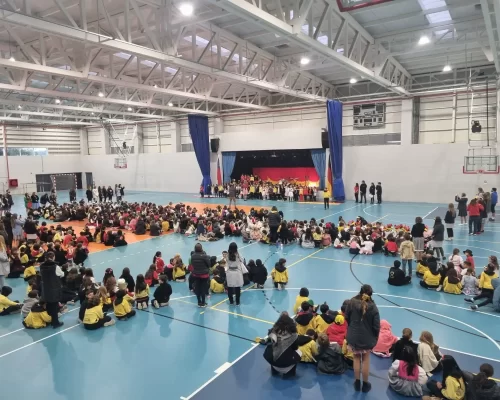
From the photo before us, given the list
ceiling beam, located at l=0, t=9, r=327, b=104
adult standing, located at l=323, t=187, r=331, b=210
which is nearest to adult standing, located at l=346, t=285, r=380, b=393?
ceiling beam, located at l=0, t=9, r=327, b=104

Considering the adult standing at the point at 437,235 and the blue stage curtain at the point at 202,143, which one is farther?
the blue stage curtain at the point at 202,143

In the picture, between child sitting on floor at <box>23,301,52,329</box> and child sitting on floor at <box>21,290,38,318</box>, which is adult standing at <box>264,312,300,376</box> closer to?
child sitting on floor at <box>23,301,52,329</box>

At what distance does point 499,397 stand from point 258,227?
10.7 m

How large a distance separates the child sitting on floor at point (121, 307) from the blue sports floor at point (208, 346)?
0.16 m

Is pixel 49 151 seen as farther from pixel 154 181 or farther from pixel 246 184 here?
pixel 246 184

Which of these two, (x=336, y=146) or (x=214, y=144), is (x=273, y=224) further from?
(x=214, y=144)

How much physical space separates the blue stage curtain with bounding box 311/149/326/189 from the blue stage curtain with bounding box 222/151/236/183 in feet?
22.8

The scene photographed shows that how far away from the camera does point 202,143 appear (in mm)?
29328

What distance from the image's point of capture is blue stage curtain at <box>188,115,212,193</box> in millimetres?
28625

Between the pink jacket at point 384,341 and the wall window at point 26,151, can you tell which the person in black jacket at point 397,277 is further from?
the wall window at point 26,151

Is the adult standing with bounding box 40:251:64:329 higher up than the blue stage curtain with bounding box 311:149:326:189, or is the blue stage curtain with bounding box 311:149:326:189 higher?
the blue stage curtain with bounding box 311:149:326:189

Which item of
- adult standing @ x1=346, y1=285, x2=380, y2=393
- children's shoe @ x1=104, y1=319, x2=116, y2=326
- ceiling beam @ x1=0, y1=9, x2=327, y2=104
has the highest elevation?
ceiling beam @ x1=0, y1=9, x2=327, y2=104

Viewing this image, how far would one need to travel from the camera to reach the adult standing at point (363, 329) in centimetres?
457

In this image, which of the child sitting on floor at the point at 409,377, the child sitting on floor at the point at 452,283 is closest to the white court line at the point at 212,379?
the child sitting on floor at the point at 409,377
